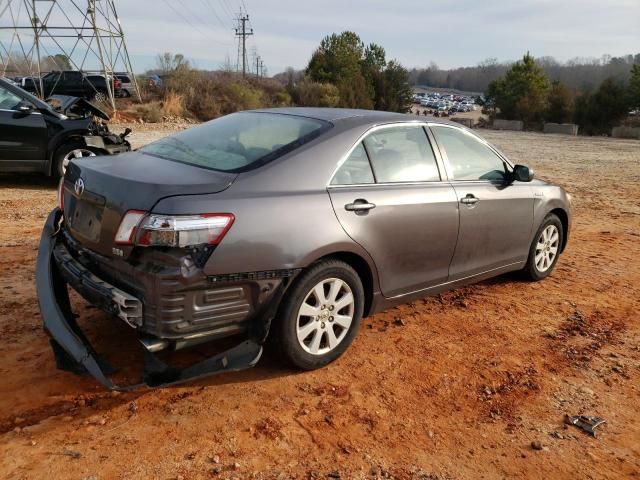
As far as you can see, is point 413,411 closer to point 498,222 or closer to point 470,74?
point 498,222

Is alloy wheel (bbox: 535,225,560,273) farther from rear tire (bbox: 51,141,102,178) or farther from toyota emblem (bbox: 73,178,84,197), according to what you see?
rear tire (bbox: 51,141,102,178)

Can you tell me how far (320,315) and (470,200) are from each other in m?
1.68

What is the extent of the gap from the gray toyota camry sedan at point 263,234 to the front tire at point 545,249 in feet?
3.36

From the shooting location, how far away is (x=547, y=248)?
556 cm

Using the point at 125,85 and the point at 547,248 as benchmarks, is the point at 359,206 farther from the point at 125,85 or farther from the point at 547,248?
the point at 125,85

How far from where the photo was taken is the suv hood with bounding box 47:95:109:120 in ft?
30.3

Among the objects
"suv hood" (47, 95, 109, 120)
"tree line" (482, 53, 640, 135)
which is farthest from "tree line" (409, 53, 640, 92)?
"suv hood" (47, 95, 109, 120)

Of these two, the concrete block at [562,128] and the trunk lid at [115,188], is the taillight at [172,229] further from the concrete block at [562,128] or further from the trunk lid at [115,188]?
the concrete block at [562,128]

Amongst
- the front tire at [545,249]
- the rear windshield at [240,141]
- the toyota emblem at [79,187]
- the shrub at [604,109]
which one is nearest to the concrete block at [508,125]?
the shrub at [604,109]

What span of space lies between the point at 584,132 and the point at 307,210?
4466cm

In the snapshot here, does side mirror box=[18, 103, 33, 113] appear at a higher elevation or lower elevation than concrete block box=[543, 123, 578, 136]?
lower

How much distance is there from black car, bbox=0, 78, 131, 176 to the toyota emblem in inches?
219

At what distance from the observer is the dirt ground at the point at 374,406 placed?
2676 mm

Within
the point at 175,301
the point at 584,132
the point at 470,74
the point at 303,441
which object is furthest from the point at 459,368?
the point at 470,74
